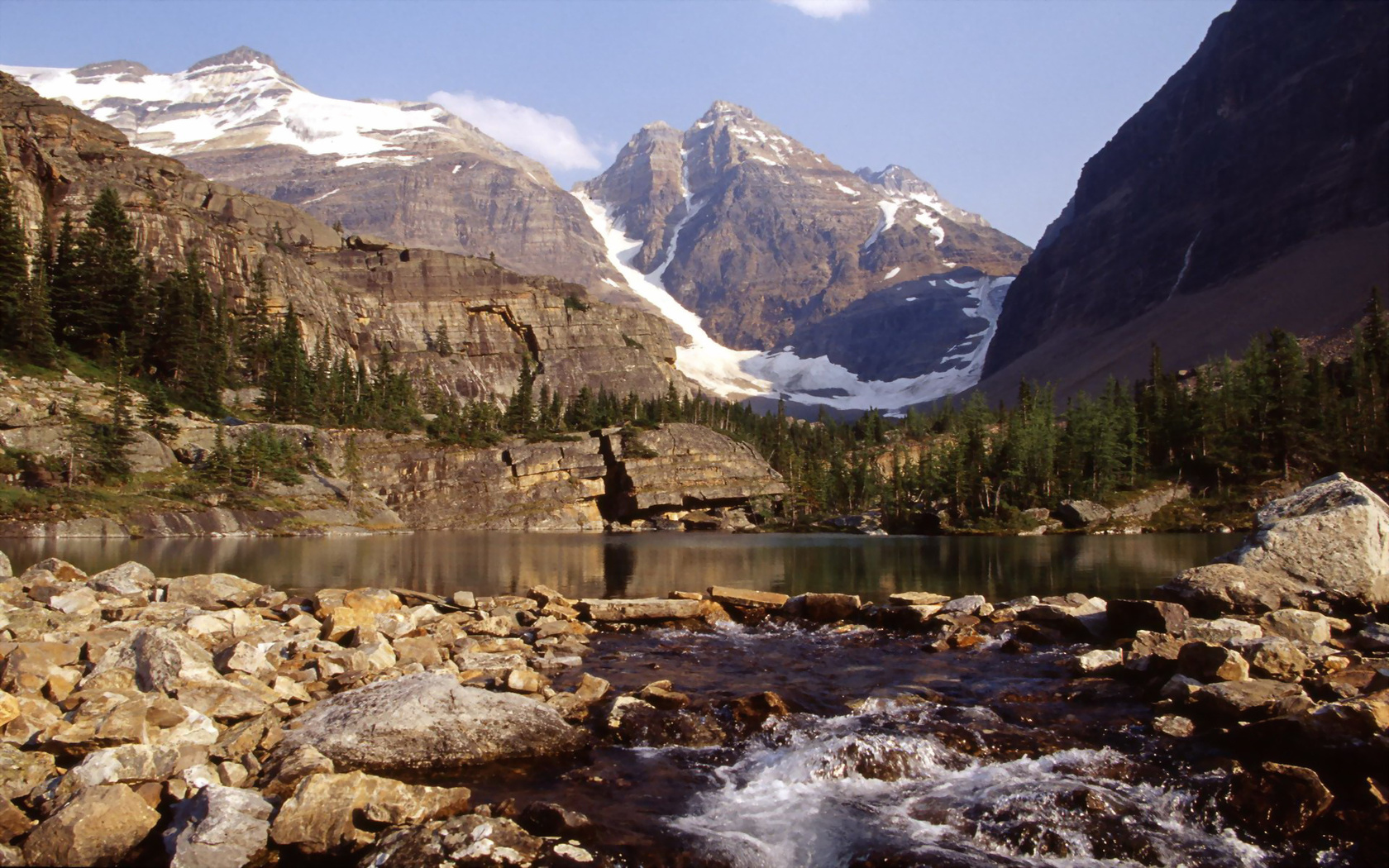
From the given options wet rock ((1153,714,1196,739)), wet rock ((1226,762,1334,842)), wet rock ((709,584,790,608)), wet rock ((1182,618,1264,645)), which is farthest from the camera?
wet rock ((709,584,790,608))

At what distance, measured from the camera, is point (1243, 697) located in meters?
12.0

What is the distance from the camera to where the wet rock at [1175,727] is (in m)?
11.9

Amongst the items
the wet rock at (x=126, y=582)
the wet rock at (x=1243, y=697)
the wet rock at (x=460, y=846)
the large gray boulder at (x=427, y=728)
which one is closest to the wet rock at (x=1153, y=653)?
the wet rock at (x=1243, y=697)

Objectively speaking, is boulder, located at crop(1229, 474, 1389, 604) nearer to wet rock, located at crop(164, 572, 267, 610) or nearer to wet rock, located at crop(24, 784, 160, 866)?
wet rock, located at crop(24, 784, 160, 866)

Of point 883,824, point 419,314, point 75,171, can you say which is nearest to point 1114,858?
point 883,824

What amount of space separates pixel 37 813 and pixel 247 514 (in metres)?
65.6

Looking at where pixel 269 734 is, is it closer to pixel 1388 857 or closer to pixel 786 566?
pixel 1388 857

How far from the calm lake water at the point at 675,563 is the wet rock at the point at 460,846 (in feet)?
74.9

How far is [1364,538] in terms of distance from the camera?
22.1 m

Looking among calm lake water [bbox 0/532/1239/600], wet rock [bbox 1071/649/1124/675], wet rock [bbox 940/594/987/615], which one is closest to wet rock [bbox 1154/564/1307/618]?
wet rock [bbox 940/594/987/615]

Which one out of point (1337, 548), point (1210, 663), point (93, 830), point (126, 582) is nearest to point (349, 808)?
point (93, 830)

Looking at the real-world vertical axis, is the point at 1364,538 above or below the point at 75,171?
below

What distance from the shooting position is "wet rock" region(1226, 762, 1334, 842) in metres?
8.95

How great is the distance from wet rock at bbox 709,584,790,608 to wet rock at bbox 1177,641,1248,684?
1305 centimetres
